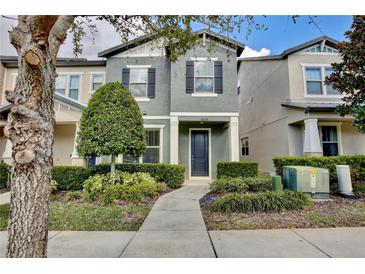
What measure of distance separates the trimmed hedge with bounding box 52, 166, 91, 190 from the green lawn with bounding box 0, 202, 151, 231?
70.3 inches

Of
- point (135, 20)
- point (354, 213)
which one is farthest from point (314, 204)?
point (135, 20)

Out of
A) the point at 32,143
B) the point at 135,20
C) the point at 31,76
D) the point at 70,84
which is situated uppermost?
the point at 70,84

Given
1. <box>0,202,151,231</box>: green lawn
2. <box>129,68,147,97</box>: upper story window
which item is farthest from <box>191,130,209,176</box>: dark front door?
<box>0,202,151,231</box>: green lawn

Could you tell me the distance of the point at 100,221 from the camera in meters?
4.25

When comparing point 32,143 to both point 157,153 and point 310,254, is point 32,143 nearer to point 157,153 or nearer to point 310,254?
point 310,254

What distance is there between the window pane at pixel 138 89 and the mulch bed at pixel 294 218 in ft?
20.7

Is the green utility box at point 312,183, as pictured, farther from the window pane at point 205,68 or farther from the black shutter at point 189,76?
the window pane at point 205,68

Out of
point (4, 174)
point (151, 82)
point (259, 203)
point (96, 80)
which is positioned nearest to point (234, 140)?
point (259, 203)

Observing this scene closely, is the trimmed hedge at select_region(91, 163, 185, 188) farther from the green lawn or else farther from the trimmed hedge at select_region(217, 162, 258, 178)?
the green lawn

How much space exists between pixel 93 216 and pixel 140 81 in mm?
6837

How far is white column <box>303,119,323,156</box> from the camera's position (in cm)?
883
